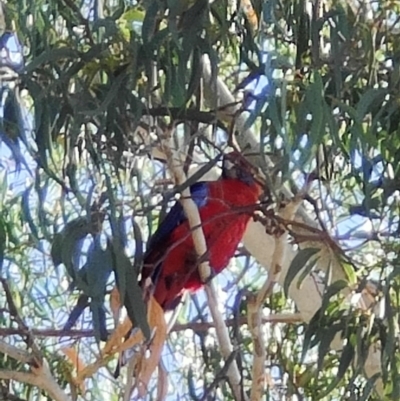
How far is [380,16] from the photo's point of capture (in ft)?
3.65

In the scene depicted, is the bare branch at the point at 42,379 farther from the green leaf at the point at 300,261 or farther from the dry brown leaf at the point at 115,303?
the green leaf at the point at 300,261

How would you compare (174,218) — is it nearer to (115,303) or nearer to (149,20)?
(115,303)

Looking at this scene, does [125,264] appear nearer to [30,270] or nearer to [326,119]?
[326,119]

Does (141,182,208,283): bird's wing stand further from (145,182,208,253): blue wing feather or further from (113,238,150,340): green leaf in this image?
(113,238,150,340): green leaf

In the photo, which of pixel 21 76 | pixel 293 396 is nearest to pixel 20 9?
pixel 21 76

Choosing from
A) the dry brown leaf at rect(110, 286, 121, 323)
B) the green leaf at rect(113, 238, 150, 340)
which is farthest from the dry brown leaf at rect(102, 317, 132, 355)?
the green leaf at rect(113, 238, 150, 340)

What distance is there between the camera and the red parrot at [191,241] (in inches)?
55.3

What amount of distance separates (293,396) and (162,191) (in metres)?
0.41

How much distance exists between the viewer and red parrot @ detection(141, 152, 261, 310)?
1.41m

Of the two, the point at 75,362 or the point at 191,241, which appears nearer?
the point at 75,362

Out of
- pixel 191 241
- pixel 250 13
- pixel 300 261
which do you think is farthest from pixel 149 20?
pixel 191 241

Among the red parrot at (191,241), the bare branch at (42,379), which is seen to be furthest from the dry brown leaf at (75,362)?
the red parrot at (191,241)

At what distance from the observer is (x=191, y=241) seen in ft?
4.83

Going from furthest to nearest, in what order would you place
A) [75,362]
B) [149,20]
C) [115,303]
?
[75,362], [115,303], [149,20]
